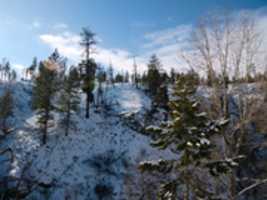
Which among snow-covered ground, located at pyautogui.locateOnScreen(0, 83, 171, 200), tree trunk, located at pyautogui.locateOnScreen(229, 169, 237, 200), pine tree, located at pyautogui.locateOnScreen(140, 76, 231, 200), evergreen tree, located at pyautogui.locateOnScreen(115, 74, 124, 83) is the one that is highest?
evergreen tree, located at pyautogui.locateOnScreen(115, 74, 124, 83)

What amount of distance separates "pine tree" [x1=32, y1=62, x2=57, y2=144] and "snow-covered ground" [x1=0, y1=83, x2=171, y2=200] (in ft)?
7.48

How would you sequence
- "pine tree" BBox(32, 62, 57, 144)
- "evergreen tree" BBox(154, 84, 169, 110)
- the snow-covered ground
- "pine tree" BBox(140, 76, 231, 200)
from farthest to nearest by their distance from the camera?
"evergreen tree" BBox(154, 84, 169, 110)
"pine tree" BBox(32, 62, 57, 144)
the snow-covered ground
"pine tree" BBox(140, 76, 231, 200)

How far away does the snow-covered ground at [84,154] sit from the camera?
28.7m

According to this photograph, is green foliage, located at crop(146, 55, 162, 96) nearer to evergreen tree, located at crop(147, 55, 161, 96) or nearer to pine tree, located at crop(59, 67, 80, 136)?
evergreen tree, located at crop(147, 55, 161, 96)

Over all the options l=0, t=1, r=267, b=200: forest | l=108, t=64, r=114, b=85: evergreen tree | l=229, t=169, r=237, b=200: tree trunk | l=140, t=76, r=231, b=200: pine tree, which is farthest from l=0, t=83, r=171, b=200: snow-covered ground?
l=108, t=64, r=114, b=85: evergreen tree

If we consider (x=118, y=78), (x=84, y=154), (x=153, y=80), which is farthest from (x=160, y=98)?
(x=118, y=78)

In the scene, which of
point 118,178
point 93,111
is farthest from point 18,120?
point 118,178

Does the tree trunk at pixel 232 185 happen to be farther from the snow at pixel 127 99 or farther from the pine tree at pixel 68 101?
the snow at pixel 127 99

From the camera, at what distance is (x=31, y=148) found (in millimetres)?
33562

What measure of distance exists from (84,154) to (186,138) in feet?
85.1

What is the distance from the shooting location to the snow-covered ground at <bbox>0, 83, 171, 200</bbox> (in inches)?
1129

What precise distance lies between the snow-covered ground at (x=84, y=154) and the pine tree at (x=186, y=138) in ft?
56.2

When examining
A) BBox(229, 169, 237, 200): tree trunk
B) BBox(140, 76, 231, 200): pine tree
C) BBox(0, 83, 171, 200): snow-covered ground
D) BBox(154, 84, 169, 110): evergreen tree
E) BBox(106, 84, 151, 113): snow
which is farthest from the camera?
BBox(106, 84, 151, 113): snow

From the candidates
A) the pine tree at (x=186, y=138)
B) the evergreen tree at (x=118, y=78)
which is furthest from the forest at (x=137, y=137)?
the evergreen tree at (x=118, y=78)
